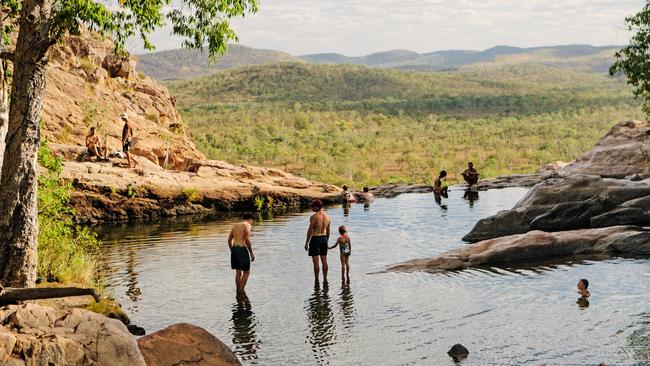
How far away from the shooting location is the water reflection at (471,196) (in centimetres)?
3904

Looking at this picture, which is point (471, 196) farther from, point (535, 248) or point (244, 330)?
point (244, 330)

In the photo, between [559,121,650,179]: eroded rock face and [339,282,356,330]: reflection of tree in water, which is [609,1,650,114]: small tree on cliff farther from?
[339,282,356,330]: reflection of tree in water

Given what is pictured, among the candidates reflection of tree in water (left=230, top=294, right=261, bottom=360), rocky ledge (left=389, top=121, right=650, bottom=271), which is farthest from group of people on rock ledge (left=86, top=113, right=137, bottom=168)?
reflection of tree in water (left=230, top=294, right=261, bottom=360)

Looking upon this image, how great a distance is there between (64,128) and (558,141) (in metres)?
51.3

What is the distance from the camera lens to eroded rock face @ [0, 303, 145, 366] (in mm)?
9680

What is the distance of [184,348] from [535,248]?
42.3 feet

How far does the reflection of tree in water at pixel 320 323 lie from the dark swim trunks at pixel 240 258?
1.66 meters

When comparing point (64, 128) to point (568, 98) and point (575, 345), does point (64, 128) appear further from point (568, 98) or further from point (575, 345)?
point (568, 98)

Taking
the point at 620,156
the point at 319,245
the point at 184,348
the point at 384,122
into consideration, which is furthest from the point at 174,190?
the point at 384,122

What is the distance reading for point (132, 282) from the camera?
20750mm

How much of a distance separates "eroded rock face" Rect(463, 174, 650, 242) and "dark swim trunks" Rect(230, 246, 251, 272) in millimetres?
10538

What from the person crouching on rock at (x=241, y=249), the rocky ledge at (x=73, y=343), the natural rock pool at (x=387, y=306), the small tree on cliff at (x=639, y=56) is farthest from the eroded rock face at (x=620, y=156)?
the rocky ledge at (x=73, y=343)

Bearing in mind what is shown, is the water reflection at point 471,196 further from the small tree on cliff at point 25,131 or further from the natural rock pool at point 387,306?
the small tree on cliff at point 25,131

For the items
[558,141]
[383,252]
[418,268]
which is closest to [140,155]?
[383,252]
